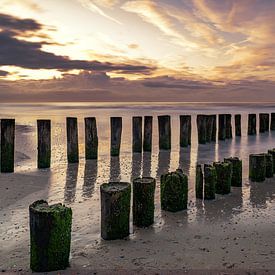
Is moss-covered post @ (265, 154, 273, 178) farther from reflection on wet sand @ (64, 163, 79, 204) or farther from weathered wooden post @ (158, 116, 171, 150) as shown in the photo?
weathered wooden post @ (158, 116, 171, 150)

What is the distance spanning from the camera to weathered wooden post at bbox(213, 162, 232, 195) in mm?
6094

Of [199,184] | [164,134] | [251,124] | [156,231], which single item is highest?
[251,124]

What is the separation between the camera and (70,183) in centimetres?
741

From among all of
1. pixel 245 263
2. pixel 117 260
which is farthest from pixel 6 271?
pixel 245 263

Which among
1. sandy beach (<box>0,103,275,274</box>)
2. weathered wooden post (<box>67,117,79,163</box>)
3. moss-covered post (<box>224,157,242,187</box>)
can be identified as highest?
weathered wooden post (<box>67,117,79,163</box>)

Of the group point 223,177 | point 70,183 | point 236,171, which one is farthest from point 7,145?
point 236,171

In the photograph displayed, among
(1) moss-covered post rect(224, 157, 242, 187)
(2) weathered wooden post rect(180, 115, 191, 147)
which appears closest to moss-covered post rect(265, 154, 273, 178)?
(1) moss-covered post rect(224, 157, 242, 187)

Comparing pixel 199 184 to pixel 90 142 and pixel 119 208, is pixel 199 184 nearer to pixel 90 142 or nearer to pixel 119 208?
pixel 119 208

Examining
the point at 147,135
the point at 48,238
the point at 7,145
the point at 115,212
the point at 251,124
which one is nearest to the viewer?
the point at 48,238

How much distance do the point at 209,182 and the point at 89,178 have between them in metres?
3.10

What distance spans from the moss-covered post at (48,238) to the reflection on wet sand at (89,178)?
2774 millimetres

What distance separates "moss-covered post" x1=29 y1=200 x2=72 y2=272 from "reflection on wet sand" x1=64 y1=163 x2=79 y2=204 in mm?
2506

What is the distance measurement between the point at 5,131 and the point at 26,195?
2.77m

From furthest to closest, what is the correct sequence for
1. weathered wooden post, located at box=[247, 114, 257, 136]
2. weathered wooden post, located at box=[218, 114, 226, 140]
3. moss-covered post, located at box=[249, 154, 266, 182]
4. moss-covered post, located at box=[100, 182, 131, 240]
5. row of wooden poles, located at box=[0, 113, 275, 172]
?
weathered wooden post, located at box=[247, 114, 257, 136], weathered wooden post, located at box=[218, 114, 226, 140], row of wooden poles, located at box=[0, 113, 275, 172], moss-covered post, located at box=[249, 154, 266, 182], moss-covered post, located at box=[100, 182, 131, 240]
